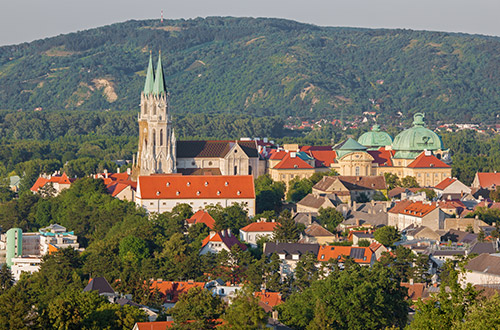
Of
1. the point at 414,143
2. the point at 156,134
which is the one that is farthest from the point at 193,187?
the point at 414,143

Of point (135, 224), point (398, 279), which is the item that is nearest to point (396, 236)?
point (398, 279)

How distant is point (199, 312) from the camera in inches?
1801

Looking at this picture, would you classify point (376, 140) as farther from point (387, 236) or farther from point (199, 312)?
point (199, 312)

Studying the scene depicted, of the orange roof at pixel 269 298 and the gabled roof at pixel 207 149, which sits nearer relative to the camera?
the orange roof at pixel 269 298

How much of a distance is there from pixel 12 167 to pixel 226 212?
59.6 metres

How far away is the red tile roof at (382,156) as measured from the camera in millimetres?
101250

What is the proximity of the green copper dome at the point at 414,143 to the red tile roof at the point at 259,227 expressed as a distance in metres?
29.3

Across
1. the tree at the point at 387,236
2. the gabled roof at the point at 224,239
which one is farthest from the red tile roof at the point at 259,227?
the tree at the point at 387,236

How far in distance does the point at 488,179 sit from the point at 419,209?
26860 mm

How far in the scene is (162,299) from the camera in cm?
5859

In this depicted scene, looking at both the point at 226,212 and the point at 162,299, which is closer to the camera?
the point at 162,299

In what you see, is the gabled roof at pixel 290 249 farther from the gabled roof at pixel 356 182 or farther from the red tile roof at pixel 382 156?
the red tile roof at pixel 382 156

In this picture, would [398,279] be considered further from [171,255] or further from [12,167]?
[12,167]

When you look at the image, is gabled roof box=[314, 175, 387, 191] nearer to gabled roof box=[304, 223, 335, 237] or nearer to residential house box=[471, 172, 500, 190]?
residential house box=[471, 172, 500, 190]
